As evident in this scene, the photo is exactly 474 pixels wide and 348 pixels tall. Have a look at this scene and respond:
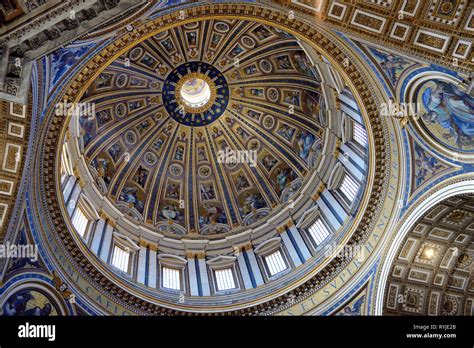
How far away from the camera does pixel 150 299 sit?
22.5 m

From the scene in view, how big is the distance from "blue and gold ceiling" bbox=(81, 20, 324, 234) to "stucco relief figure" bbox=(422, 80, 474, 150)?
10.3 m

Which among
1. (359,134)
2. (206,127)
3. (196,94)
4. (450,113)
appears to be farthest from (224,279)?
(450,113)

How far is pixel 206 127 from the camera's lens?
1325 inches

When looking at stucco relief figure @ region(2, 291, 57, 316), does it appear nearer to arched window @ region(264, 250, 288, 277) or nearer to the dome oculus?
arched window @ region(264, 250, 288, 277)

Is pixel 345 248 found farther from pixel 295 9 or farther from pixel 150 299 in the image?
pixel 295 9

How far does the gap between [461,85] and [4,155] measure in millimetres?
13762

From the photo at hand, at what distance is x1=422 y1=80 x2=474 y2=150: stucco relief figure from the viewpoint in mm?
16170

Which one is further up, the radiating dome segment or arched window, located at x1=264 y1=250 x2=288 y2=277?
the radiating dome segment

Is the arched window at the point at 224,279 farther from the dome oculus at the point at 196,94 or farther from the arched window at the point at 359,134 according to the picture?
the dome oculus at the point at 196,94

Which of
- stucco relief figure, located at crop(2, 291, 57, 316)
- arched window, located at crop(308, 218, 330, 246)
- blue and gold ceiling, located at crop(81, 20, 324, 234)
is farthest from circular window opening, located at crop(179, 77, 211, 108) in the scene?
stucco relief figure, located at crop(2, 291, 57, 316)

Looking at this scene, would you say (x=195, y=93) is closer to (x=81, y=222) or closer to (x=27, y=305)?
(x=81, y=222)

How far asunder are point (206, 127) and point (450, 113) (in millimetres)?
18933

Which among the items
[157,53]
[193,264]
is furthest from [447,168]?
[157,53]

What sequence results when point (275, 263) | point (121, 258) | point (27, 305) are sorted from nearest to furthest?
point (27, 305), point (121, 258), point (275, 263)
